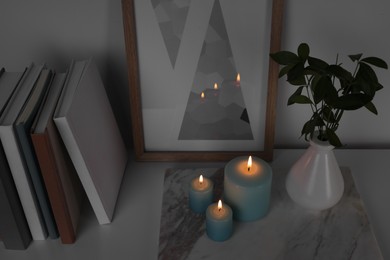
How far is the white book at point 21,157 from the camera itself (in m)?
0.71

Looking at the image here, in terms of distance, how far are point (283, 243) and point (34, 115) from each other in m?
0.52

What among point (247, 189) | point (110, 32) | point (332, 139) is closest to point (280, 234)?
point (247, 189)

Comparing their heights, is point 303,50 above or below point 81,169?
above

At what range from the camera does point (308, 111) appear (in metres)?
1.01

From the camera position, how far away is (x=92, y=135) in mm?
822

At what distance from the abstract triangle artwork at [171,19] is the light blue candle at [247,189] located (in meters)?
0.28

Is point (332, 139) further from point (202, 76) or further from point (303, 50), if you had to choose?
point (202, 76)

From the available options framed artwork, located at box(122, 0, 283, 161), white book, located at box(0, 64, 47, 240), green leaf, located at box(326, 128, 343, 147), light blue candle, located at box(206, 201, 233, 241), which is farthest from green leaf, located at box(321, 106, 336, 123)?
white book, located at box(0, 64, 47, 240)

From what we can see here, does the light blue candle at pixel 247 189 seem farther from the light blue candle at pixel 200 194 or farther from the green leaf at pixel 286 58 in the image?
the green leaf at pixel 286 58

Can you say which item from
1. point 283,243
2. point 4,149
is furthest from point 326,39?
point 4,149

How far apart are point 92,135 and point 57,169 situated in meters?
0.11

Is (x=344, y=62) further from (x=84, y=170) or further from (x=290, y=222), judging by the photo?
(x=84, y=170)

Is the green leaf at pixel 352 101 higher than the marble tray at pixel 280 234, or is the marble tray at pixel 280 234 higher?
the green leaf at pixel 352 101

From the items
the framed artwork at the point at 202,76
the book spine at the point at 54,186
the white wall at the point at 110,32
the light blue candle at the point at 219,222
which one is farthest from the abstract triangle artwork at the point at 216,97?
the book spine at the point at 54,186
